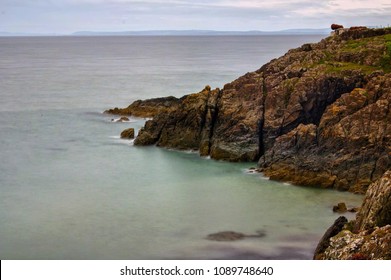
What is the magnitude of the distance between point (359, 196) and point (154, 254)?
20.5 meters

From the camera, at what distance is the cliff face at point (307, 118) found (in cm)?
5878

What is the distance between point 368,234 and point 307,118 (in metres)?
34.1

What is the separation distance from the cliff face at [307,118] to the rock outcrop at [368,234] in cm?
1756

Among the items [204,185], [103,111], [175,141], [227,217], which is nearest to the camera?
[227,217]

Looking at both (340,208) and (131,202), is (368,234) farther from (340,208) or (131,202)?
(131,202)

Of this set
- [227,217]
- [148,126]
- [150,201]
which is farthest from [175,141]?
[227,217]

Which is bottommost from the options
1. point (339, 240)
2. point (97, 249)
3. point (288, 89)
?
point (97, 249)

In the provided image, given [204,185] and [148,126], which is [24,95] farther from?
[204,185]

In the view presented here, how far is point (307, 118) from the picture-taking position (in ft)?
223

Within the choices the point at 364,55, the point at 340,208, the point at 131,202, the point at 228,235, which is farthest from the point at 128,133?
the point at 228,235

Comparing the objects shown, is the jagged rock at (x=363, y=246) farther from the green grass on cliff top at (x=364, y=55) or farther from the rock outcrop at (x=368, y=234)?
the green grass on cliff top at (x=364, y=55)

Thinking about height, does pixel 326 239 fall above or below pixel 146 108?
below

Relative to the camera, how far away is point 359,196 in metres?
55.1

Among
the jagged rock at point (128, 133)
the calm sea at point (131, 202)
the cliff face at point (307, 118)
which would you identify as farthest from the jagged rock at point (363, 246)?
the jagged rock at point (128, 133)
